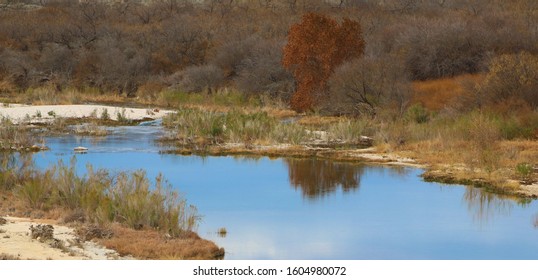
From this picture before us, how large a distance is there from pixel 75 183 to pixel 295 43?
28172mm

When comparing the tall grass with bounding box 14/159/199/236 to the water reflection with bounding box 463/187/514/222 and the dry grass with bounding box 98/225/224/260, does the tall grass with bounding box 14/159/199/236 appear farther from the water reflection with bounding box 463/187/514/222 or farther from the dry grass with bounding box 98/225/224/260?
the water reflection with bounding box 463/187/514/222

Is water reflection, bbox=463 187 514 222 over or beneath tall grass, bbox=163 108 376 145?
beneath

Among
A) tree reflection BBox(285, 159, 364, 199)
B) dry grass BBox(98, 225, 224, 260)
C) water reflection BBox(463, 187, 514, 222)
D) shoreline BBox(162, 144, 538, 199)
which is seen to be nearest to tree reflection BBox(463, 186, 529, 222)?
water reflection BBox(463, 187, 514, 222)

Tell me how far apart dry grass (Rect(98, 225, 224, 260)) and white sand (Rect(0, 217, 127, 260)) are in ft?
0.82

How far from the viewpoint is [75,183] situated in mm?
18344

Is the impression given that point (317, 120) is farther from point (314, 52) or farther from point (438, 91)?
point (438, 91)

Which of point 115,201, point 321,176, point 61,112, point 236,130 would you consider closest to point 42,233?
point 115,201

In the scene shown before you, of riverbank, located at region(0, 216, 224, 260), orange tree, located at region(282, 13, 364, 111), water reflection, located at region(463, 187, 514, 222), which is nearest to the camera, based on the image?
riverbank, located at region(0, 216, 224, 260)

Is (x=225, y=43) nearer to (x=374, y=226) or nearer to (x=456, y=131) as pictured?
(x=456, y=131)

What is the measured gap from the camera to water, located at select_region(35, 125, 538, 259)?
1631 cm

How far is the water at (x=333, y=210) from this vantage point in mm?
16312

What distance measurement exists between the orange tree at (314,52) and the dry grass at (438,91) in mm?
3762

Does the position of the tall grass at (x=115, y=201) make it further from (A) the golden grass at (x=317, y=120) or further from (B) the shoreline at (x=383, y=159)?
(A) the golden grass at (x=317, y=120)

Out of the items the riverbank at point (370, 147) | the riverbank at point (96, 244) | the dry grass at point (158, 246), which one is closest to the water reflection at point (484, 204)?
the riverbank at point (370, 147)
